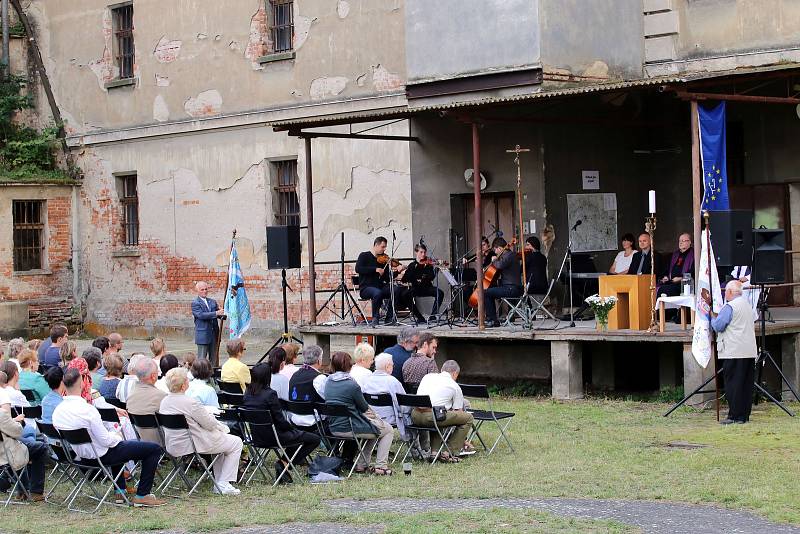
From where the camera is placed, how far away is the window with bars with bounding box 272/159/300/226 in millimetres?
24078

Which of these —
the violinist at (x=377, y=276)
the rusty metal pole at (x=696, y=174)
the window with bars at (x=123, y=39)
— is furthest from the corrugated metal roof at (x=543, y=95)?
the window with bars at (x=123, y=39)

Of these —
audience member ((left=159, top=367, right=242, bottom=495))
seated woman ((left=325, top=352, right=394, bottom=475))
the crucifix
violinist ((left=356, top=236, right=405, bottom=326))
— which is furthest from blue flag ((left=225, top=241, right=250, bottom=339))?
audience member ((left=159, top=367, right=242, bottom=495))

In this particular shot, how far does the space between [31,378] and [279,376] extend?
7.96ft

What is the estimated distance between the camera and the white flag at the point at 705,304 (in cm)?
1441

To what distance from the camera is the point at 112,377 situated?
12.5 metres

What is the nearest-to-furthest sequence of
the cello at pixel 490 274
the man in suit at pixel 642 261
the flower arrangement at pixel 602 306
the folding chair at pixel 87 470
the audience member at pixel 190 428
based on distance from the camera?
the folding chair at pixel 87 470
the audience member at pixel 190 428
the flower arrangement at pixel 602 306
the cello at pixel 490 274
the man in suit at pixel 642 261

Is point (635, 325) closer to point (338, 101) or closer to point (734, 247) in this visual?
point (734, 247)

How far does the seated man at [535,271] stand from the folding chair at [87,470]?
7.95m

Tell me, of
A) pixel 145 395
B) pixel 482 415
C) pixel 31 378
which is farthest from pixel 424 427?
pixel 31 378

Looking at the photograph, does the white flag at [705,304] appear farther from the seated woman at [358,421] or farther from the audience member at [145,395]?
the audience member at [145,395]

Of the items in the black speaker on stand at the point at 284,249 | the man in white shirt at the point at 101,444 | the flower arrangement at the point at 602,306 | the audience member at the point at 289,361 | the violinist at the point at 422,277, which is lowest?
the man in white shirt at the point at 101,444

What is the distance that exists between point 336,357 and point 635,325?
5.72m

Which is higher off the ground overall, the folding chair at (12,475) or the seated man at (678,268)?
the seated man at (678,268)

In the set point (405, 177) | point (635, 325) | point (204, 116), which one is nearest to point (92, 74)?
point (204, 116)
